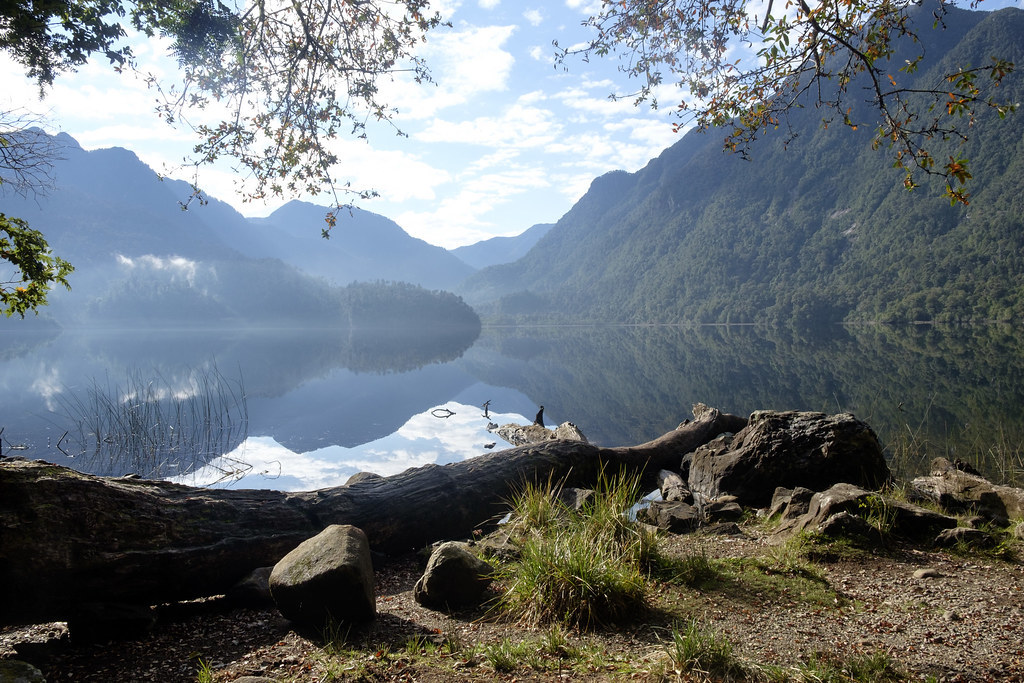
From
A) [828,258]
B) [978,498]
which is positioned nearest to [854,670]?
[978,498]

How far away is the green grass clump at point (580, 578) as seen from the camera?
4.16m

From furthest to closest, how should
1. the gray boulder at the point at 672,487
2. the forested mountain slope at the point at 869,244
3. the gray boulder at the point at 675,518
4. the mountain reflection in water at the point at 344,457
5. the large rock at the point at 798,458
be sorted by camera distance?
the forested mountain slope at the point at 869,244 → the mountain reflection in water at the point at 344,457 → the gray boulder at the point at 672,487 → the large rock at the point at 798,458 → the gray boulder at the point at 675,518

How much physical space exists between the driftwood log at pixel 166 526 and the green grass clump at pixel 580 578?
2.11 metres

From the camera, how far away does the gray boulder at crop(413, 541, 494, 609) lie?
4.72 metres

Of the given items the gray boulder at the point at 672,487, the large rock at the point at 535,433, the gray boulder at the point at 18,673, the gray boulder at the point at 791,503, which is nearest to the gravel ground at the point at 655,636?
the gray boulder at the point at 18,673

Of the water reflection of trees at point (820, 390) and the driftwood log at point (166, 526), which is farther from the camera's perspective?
the water reflection of trees at point (820, 390)

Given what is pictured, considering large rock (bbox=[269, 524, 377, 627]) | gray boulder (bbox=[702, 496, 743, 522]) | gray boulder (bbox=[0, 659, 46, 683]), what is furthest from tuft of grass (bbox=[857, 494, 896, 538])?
gray boulder (bbox=[0, 659, 46, 683])

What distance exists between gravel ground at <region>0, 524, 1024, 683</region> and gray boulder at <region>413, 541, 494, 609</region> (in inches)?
4.8

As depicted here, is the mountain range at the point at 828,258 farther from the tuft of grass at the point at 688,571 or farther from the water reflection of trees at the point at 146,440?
the tuft of grass at the point at 688,571

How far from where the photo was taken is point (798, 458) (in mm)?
7980

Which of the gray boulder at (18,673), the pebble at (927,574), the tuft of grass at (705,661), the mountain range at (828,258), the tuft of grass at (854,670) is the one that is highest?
the mountain range at (828,258)

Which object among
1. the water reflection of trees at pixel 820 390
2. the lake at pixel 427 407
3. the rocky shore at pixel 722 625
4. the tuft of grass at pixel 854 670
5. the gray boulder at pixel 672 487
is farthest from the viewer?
the water reflection of trees at pixel 820 390

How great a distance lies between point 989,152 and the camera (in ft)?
389

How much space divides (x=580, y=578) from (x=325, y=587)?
1.94 m
